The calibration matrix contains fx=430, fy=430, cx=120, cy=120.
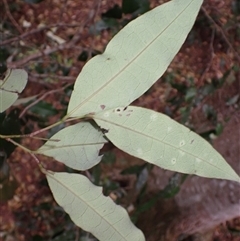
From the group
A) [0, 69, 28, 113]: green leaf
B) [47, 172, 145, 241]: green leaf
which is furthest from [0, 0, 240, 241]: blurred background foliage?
[47, 172, 145, 241]: green leaf

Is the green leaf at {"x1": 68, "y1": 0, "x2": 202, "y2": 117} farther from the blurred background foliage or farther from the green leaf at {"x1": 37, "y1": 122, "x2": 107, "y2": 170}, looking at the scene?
the blurred background foliage

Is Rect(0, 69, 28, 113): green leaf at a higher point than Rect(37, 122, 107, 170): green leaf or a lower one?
higher

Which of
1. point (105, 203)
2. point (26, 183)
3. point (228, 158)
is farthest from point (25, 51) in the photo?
point (105, 203)

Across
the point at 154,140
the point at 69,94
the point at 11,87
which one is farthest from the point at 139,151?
the point at 69,94

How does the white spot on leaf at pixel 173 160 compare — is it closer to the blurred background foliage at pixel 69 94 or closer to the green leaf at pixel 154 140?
the green leaf at pixel 154 140

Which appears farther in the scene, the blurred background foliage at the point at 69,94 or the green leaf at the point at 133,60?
the blurred background foliage at the point at 69,94

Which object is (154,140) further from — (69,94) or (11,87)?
(69,94)

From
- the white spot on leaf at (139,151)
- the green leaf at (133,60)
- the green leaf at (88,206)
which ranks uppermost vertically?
the green leaf at (133,60)

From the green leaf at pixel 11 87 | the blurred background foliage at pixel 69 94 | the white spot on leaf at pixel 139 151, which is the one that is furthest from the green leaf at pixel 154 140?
the blurred background foliage at pixel 69 94
